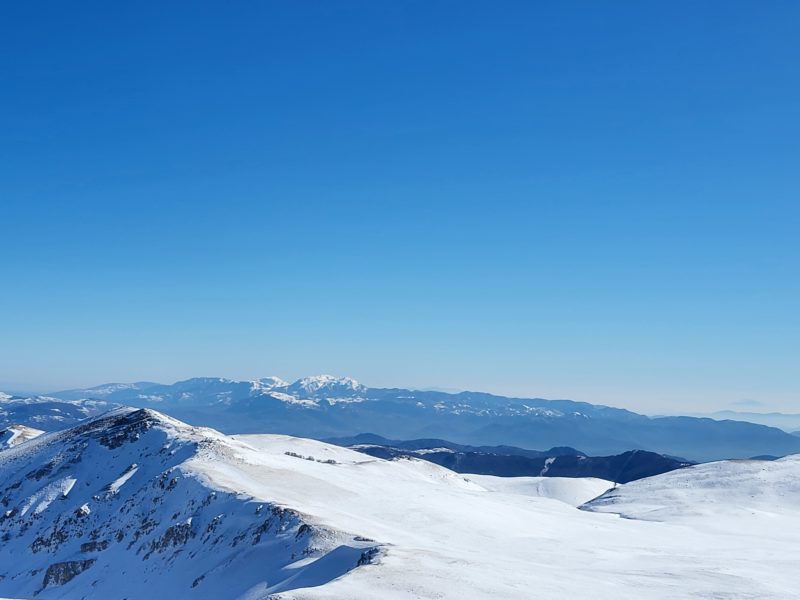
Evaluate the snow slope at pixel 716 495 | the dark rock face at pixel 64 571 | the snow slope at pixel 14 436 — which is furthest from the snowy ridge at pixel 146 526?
the snow slope at pixel 716 495

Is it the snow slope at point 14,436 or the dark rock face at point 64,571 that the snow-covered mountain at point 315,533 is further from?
the snow slope at point 14,436

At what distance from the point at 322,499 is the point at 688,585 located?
3427 centimetres

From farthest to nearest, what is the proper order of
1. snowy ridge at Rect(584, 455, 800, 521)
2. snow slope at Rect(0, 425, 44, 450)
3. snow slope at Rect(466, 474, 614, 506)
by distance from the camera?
snow slope at Rect(466, 474, 614, 506) → snow slope at Rect(0, 425, 44, 450) → snowy ridge at Rect(584, 455, 800, 521)

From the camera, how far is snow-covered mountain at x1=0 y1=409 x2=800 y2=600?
36.8 metres

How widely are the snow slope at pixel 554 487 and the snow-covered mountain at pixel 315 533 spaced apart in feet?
134

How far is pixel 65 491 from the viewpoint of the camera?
7356 centimetres

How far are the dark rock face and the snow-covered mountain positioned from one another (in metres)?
0.17

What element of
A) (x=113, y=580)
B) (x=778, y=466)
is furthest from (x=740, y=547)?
(x=778, y=466)

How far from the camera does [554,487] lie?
5714 inches

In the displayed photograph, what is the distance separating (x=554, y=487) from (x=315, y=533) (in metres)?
112

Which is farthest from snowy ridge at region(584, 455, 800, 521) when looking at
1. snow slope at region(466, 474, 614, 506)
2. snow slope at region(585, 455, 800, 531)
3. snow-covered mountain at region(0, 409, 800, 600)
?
snow slope at region(466, 474, 614, 506)

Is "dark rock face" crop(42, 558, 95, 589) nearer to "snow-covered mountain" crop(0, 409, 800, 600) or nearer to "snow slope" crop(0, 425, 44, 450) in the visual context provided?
"snow-covered mountain" crop(0, 409, 800, 600)

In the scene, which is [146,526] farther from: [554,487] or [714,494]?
[554,487]

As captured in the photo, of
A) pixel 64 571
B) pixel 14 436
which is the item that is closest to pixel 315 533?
pixel 64 571
